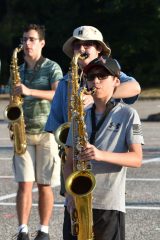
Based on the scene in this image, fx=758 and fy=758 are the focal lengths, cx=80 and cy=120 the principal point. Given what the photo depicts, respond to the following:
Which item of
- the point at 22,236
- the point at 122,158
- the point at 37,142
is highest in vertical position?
the point at 122,158

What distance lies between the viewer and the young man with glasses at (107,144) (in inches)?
184

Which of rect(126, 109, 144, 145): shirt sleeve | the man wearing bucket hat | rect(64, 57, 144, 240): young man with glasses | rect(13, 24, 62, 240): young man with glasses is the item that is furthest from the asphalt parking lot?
rect(126, 109, 144, 145): shirt sleeve

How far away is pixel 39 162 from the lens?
717 cm

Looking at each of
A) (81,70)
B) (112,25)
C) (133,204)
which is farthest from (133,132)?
(112,25)

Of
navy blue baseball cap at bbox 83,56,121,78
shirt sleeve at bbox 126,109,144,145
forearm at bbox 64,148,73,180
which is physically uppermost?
navy blue baseball cap at bbox 83,56,121,78

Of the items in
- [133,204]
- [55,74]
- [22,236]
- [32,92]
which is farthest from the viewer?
[133,204]

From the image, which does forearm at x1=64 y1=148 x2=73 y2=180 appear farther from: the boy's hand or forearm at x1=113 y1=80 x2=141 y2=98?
forearm at x1=113 y1=80 x2=141 y2=98

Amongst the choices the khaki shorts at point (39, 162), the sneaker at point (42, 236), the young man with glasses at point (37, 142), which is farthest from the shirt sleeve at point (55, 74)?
the sneaker at point (42, 236)

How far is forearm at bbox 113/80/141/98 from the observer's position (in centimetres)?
539

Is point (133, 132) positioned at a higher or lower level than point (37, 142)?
higher

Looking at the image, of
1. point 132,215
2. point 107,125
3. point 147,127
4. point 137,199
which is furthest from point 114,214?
point 147,127

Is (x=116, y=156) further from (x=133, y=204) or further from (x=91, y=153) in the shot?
(x=133, y=204)

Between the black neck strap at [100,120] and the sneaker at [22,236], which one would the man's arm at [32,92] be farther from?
the black neck strap at [100,120]

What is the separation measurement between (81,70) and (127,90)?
0.39 m
